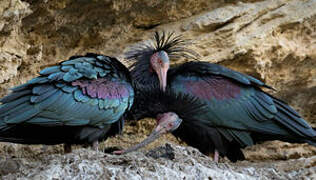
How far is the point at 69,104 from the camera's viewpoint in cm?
461

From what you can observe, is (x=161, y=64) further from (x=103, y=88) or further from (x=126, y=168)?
(x=126, y=168)

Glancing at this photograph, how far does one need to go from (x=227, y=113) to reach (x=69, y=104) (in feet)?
4.86

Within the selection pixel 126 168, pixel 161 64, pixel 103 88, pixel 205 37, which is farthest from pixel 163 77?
pixel 126 168

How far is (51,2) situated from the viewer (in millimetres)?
5652

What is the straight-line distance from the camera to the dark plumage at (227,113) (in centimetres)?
527

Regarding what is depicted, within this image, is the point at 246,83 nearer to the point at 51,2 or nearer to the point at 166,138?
the point at 166,138

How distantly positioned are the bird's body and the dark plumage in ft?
1.35

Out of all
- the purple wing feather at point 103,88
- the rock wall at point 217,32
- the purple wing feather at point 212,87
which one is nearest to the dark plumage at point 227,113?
the purple wing feather at point 212,87

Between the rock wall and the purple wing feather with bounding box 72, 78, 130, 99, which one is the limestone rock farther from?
the rock wall

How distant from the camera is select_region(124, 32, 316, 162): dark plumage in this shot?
527 cm

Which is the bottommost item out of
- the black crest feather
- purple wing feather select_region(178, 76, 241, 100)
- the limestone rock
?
the limestone rock

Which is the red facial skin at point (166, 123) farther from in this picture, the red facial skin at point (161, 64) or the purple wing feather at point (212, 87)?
the red facial skin at point (161, 64)

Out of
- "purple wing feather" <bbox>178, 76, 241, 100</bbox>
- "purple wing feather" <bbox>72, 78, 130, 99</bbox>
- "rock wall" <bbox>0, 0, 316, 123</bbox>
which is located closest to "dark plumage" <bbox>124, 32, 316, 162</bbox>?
"purple wing feather" <bbox>178, 76, 241, 100</bbox>

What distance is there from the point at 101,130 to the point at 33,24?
61.7 inches
